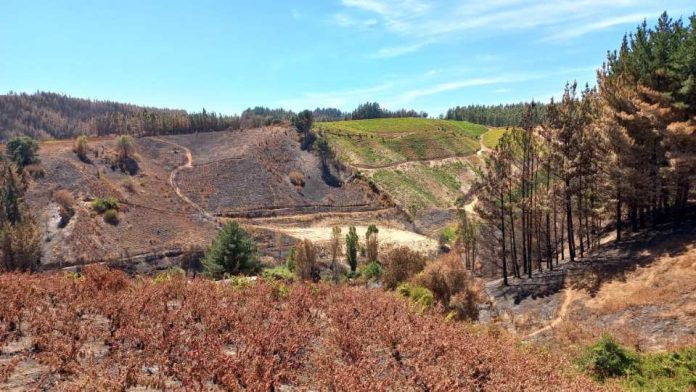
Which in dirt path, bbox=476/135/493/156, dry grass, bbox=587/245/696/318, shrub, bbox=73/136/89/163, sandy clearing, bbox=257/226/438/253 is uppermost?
shrub, bbox=73/136/89/163

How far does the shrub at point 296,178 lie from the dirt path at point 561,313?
7110cm

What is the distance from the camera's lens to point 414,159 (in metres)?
120

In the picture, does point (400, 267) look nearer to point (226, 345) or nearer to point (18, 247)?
point (226, 345)

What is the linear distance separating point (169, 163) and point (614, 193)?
86.3 metres

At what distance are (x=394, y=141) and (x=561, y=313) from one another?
350 ft

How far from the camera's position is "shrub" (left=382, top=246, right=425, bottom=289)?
27094mm

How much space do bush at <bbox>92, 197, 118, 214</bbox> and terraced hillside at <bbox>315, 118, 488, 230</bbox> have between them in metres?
54.7

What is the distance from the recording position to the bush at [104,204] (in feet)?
216

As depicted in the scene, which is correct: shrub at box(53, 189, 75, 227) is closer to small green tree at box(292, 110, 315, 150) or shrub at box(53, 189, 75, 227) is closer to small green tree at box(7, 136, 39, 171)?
small green tree at box(7, 136, 39, 171)

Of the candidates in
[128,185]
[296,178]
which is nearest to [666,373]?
[128,185]

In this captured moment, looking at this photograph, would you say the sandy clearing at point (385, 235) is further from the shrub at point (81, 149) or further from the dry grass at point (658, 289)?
the dry grass at point (658, 289)

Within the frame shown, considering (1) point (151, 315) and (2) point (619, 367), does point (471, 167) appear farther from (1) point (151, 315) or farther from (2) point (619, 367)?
(1) point (151, 315)

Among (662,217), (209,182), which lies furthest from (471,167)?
(662,217)

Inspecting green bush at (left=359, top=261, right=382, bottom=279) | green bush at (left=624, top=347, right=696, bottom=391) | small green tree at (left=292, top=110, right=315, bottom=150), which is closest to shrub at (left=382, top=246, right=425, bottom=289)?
green bush at (left=624, top=347, right=696, bottom=391)
